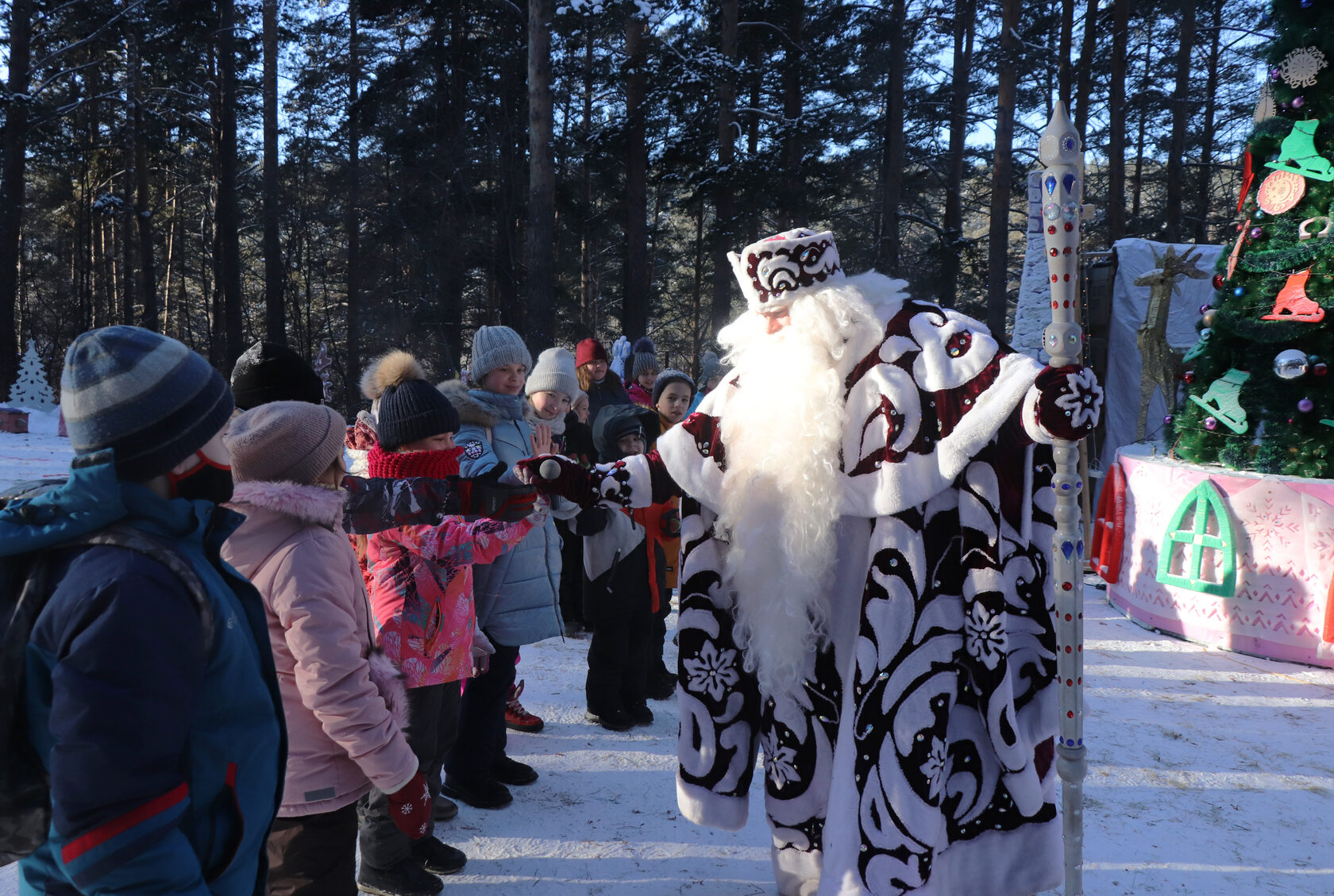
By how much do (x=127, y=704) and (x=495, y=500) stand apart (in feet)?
5.06

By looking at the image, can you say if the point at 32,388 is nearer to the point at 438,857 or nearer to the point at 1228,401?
the point at 438,857

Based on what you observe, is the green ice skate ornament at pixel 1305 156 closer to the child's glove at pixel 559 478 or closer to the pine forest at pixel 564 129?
the child's glove at pixel 559 478

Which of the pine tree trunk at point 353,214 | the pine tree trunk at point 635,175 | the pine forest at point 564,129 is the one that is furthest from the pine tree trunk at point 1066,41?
the pine tree trunk at point 353,214

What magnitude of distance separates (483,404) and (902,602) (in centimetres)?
186

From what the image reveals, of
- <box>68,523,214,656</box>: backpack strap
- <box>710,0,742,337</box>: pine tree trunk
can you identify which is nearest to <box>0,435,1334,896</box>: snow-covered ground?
<box>68,523,214,656</box>: backpack strap

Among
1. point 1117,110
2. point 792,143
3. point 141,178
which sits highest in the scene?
point 141,178

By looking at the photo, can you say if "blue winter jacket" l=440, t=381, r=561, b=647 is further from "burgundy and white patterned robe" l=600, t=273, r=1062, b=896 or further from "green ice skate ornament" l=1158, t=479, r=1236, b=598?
"green ice skate ornament" l=1158, t=479, r=1236, b=598

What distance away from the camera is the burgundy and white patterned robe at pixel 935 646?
2.04 meters

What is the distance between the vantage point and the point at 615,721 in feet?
12.8

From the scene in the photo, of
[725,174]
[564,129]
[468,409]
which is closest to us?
[468,409]

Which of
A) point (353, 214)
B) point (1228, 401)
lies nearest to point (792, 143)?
point (353, 214)

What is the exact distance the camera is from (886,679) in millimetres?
2096

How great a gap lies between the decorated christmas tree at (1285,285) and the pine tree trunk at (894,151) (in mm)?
9147

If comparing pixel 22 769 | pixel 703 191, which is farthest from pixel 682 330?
pixel 22 769
